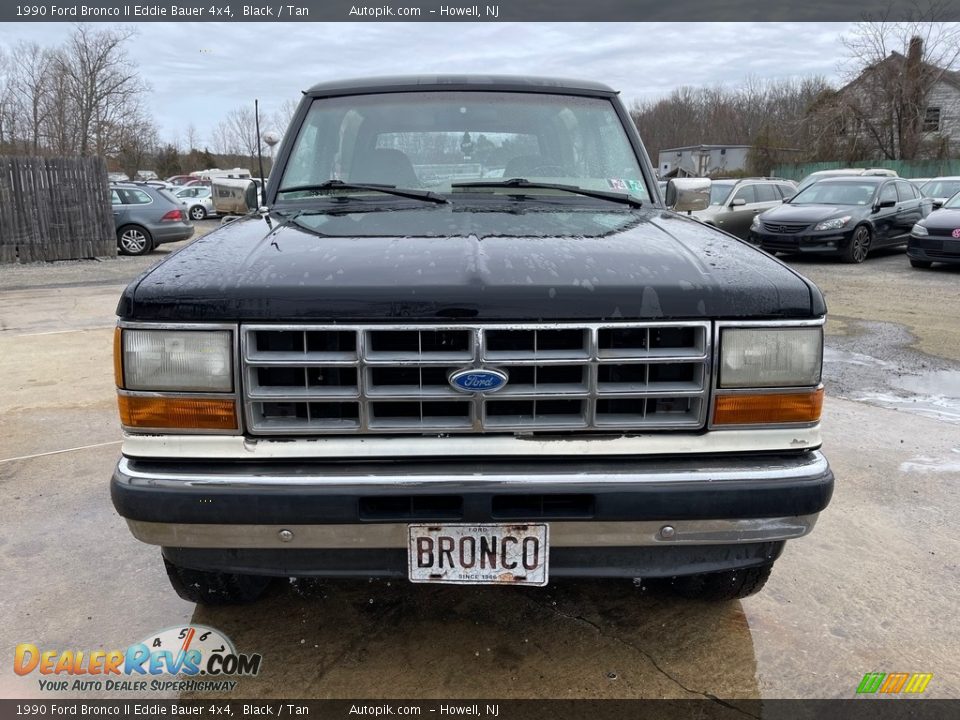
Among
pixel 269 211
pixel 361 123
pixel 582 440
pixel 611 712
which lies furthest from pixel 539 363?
pixel 361 123

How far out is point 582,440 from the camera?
6.57 feet

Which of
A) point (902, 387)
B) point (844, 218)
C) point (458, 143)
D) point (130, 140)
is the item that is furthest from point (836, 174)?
point (130, 140)

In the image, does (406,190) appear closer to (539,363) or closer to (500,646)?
(539,363)

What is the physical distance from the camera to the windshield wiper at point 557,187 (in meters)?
3.00

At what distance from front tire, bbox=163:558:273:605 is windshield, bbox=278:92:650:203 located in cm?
155

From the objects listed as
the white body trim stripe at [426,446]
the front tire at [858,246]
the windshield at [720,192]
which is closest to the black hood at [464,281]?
the white body trim stripe at [426,446]

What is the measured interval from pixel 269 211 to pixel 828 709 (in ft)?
8.76

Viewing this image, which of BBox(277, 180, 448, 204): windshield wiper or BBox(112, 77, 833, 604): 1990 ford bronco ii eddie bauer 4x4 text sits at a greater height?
BBox(277, 180, 448, 204): windshield wiper

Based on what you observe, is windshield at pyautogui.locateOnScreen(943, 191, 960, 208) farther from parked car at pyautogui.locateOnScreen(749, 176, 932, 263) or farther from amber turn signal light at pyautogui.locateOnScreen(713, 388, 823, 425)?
amber turn signal light at pyautogui.locateOnScreen(713, 388, 823, 425)

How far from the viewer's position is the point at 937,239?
1162 cm

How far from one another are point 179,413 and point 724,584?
6.37 feet

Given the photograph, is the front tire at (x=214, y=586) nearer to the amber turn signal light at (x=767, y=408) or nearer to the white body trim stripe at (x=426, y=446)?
the white body trim stripe at (x=426, y=446)

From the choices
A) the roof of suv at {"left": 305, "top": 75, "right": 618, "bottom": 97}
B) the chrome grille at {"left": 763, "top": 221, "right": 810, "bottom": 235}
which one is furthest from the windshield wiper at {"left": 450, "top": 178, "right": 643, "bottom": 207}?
the chrome grille at {"left": 763, "top": 221, "right": 810, "bottom": 235}

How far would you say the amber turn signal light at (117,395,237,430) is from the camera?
1981 mm
